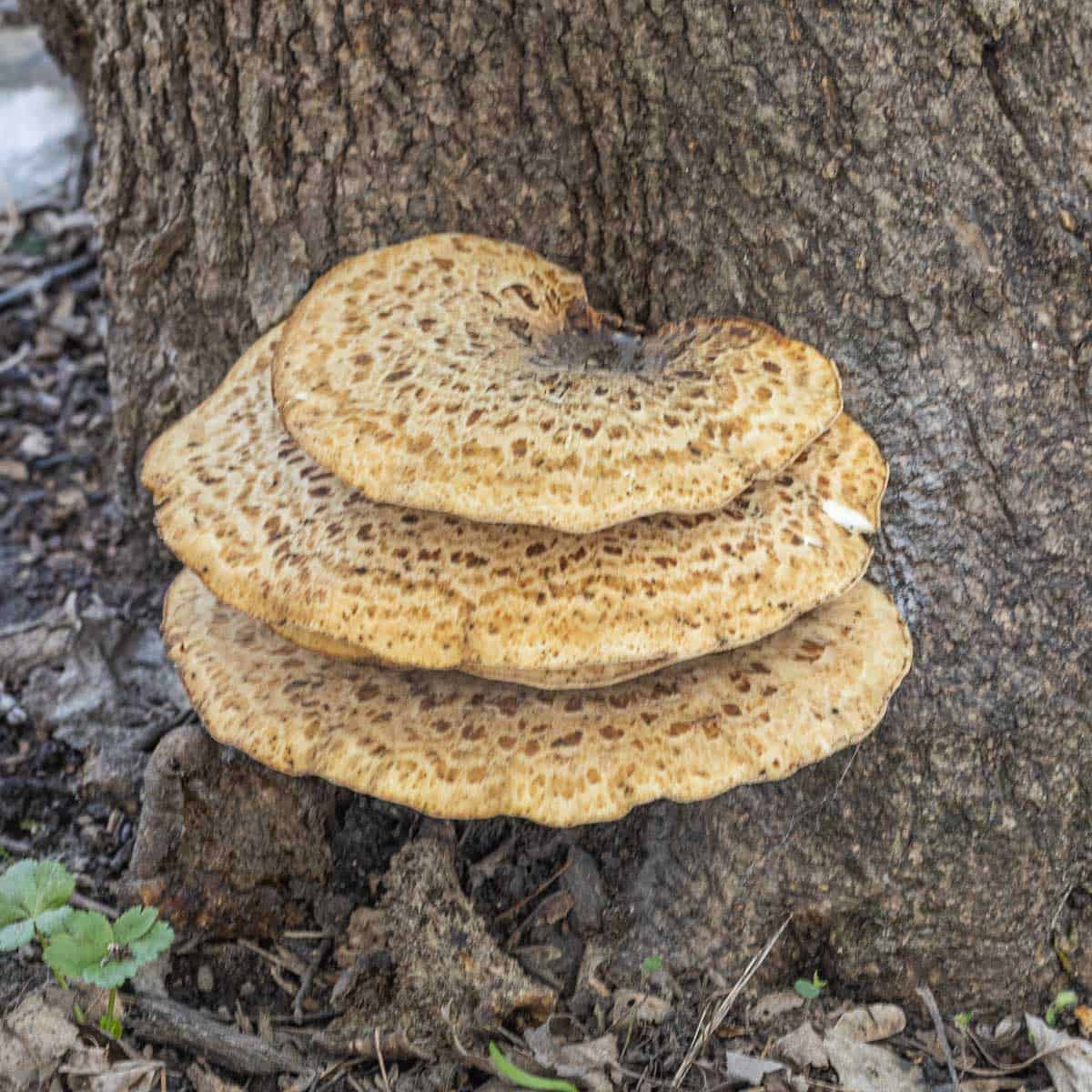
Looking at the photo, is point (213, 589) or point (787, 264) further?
point (787, 264)

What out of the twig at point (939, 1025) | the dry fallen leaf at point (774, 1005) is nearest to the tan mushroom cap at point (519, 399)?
the dry fallen leaf at point (774, 1005)

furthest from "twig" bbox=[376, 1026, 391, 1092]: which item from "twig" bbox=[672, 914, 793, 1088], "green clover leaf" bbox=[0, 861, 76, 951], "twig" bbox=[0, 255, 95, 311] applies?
"twig" bbox=[0, 255, 95, 311]

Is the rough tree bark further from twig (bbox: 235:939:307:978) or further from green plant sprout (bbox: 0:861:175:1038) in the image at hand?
green plant sprout (bbox: 0:861:175:1038)

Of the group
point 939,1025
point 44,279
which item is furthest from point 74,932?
point 44,279

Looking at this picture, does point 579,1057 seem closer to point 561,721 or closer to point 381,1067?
point 381,1067

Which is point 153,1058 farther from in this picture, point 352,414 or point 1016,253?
point 1016,253

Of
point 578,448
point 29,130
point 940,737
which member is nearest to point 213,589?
point 578,448

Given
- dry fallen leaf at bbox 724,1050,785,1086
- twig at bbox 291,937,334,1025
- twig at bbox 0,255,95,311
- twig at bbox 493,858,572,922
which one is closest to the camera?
dry fallen leaf at bbox 724,1050,785,1086
